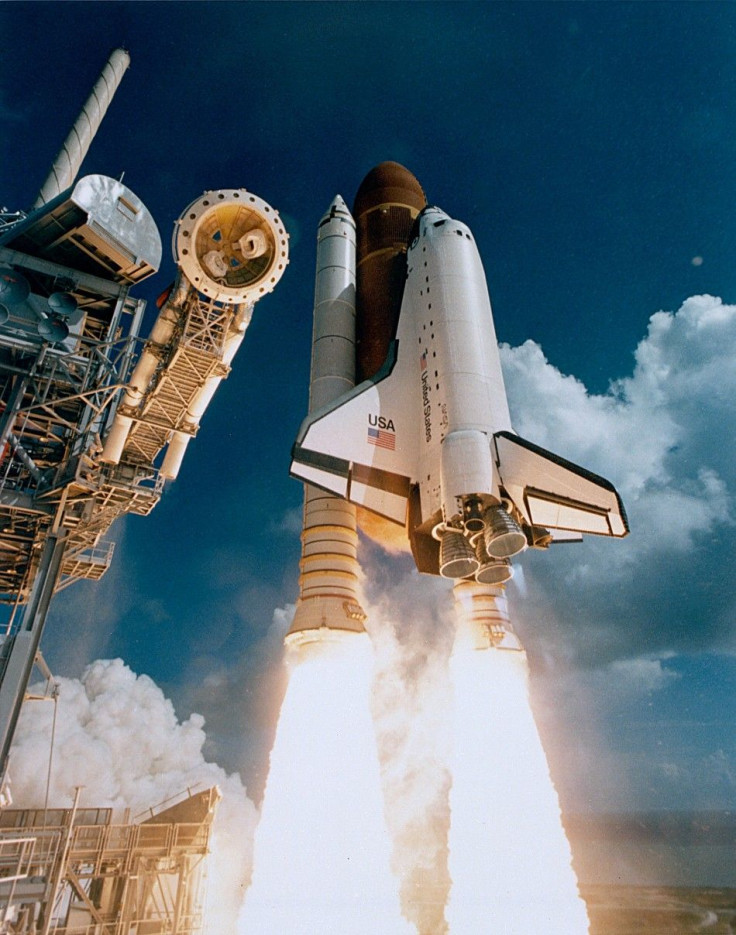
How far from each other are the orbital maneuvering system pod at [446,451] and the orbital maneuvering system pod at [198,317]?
2634 millimetres

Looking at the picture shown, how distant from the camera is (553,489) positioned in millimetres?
10414

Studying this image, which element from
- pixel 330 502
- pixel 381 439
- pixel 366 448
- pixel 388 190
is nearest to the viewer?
pixel 366 448

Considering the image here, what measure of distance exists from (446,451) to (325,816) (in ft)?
19.6

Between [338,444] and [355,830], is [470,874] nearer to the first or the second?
[355,830]

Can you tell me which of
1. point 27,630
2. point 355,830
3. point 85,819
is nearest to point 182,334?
point 27,630

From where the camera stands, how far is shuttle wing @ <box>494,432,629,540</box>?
10172mm

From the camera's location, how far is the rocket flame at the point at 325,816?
319 inches

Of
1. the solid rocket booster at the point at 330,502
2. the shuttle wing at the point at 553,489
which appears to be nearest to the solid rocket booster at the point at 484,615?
the shuttle wing at the point at 553,489

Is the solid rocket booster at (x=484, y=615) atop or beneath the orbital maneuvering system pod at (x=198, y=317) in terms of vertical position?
beneath

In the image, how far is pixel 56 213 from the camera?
1609cm

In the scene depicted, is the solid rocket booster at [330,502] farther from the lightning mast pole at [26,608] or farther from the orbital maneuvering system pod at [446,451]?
the lightning mast pole at [26,608]

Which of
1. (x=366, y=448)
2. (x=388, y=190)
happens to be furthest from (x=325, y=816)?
(x=388, y=190)

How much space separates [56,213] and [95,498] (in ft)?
26.3

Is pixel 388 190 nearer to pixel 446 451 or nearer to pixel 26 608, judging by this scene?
→ pixel 446 451
